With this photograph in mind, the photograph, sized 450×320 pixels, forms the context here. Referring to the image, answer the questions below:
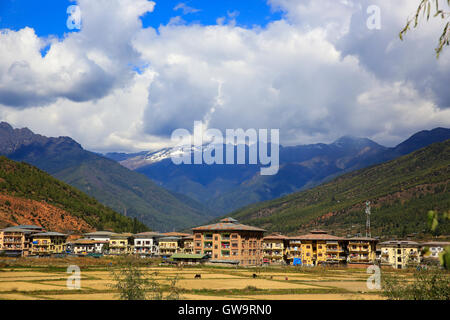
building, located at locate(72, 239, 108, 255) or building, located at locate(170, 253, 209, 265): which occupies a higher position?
building, located at locate(72, 239, 108, 255)

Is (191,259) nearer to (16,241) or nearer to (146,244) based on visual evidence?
(146,244)

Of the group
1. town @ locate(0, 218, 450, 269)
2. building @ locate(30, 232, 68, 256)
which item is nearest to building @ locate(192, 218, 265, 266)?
town @ locate(0, 218, 450, 269)

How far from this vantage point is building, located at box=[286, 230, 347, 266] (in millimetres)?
161250

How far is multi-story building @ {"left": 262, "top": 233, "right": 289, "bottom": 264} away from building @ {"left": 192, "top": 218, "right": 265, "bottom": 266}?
6944 millimetres

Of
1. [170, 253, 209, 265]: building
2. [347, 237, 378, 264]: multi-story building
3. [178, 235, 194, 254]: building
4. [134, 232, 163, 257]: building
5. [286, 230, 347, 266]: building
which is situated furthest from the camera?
[134, 232, 163, 257]: building

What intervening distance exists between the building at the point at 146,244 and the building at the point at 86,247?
13.0 meters

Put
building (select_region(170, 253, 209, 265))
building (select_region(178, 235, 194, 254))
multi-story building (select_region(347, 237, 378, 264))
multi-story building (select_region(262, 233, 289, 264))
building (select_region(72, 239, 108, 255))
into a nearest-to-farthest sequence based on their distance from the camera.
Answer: building (select_region(170, 253, 209, 265)) < multi-story building (select_region(347, 237, 378, 264)) < multi-story building (select_region(262, 233, 289, 264)) < building (select_region(178, 235, 194, 254)) < building (select_region(72, 239, 108, 255))

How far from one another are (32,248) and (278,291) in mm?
126537

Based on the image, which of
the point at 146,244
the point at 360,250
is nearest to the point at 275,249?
the point at 360,250

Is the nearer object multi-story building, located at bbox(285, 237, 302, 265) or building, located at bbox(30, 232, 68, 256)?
multi-story building, located at bbox(285, 237, 302, 265)

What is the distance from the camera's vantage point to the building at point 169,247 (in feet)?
613

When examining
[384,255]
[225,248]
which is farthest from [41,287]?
[384,255]

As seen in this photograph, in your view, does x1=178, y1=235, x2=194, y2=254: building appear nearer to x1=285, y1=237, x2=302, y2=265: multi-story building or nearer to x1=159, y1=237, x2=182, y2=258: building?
x1=159, y1=237, x2=182, y2=258: building
